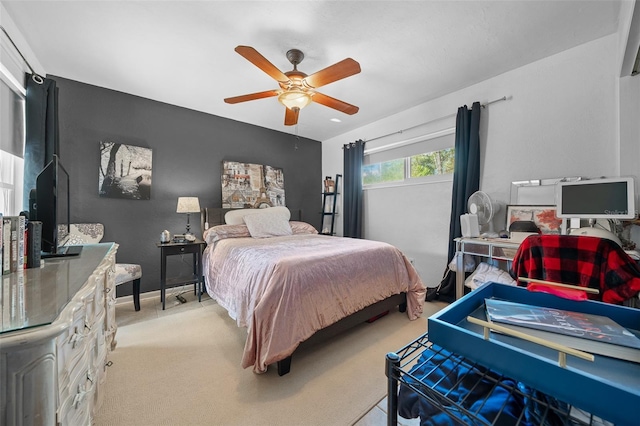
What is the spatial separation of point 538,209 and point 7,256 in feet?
12.4

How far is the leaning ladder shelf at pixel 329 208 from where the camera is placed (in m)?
4.75

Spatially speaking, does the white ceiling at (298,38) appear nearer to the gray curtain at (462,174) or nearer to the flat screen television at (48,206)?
the gray curtain at (462,174)

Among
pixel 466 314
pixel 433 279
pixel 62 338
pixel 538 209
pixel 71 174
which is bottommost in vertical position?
pixel 433 279

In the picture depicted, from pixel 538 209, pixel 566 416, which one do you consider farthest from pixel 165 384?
pixel 538 209

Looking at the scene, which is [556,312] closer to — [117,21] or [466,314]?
[466,314]

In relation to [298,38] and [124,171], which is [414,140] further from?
[124,171]

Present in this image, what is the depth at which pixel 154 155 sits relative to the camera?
10.7 feet

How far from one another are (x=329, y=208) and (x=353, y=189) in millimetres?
839

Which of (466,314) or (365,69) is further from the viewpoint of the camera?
(365,69)

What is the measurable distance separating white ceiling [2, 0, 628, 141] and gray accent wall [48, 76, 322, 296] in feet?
0.92

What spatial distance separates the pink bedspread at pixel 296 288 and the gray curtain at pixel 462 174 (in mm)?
610

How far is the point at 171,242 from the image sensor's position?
3.03 meters

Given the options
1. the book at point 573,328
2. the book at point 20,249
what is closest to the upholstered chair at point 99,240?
the book at point 20,249

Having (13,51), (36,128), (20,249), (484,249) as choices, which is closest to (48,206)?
(20,249)
